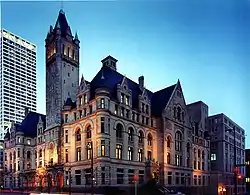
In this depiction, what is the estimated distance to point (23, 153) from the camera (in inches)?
1058

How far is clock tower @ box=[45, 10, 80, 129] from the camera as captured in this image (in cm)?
2150

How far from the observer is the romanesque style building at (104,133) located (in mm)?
17172

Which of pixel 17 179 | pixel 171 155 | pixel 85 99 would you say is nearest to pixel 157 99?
pixel 171 155

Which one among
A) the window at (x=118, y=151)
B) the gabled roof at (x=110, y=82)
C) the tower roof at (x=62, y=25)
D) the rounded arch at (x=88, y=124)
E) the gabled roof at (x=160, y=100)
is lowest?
the window at (x=118, y=151)

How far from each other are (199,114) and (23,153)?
16362mm

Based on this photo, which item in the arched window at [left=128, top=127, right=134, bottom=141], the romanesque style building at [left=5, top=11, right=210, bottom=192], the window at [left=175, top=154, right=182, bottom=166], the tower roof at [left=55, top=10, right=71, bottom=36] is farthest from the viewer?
the tower roof at [left=55, top=10, right=71, bottom=36]

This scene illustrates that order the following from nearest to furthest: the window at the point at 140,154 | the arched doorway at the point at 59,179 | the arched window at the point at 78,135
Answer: the arched window at the point at 78,135 → the window at the point at 140,154 → the arched doorway at the point at 59,179

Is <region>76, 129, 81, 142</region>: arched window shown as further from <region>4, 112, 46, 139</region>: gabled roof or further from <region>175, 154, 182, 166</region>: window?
<region>4, 112, 46, 139</region>: gabled roof

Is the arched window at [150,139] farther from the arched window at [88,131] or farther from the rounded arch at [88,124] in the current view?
the rounded arch at [88,124]

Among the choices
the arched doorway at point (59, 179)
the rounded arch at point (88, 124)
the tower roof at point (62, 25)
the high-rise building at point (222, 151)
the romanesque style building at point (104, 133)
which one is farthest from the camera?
the high-rise building at point (222, 151)

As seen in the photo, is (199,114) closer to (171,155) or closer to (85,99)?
(171,155)

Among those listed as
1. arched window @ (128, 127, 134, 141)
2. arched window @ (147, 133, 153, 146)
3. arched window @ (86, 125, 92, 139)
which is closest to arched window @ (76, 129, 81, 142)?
arched window @ (86, 125, 92, 139)

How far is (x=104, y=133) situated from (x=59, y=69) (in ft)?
23.9

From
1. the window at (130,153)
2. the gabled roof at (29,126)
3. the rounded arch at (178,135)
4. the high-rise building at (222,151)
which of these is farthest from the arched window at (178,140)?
the gabled roof at (29,126)
